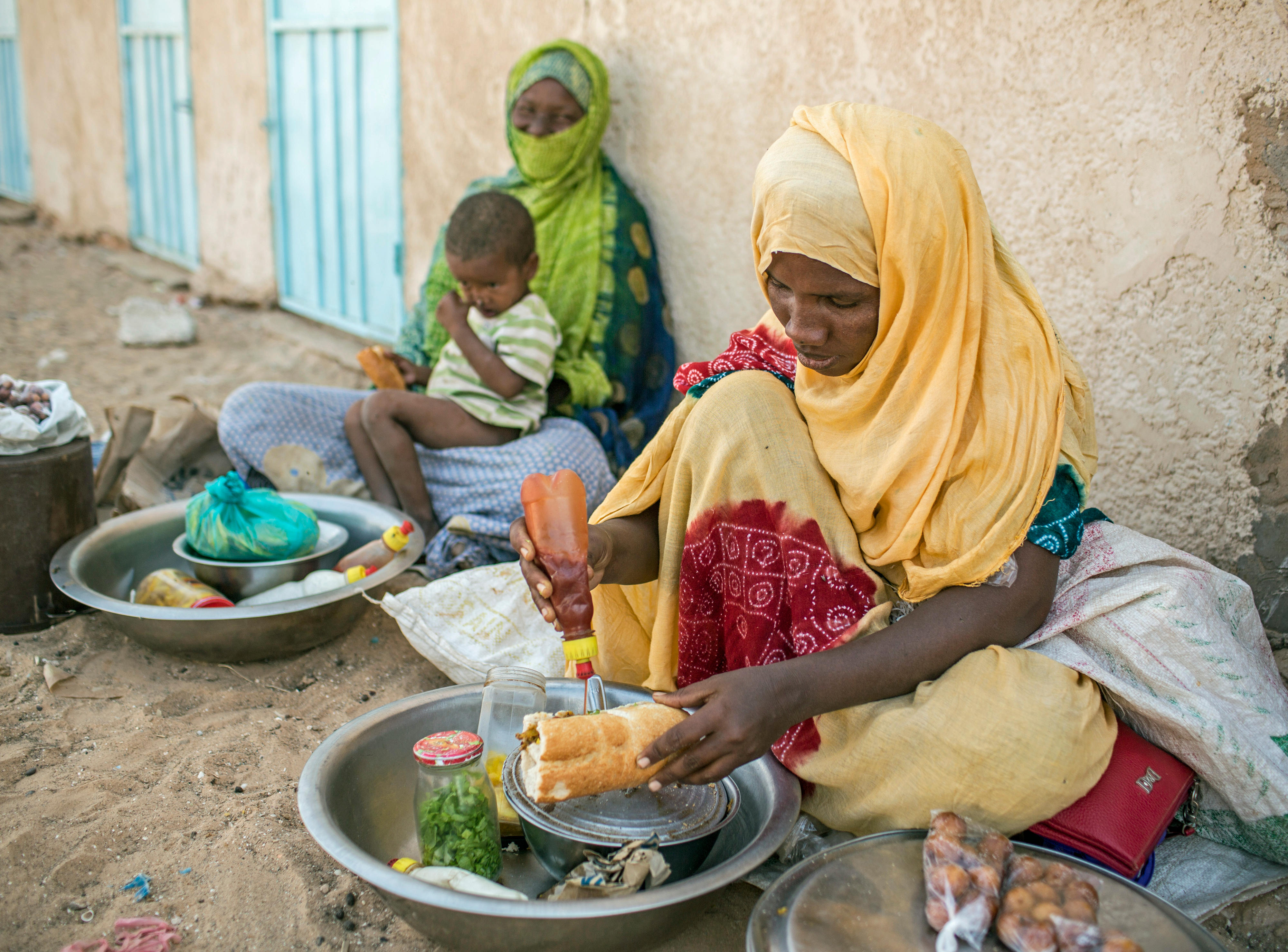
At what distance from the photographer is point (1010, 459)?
5.90 feet

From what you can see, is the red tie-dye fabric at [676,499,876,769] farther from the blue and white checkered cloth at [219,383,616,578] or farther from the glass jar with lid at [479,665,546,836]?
the blue and white checkered cloth at [219,383,616,578]

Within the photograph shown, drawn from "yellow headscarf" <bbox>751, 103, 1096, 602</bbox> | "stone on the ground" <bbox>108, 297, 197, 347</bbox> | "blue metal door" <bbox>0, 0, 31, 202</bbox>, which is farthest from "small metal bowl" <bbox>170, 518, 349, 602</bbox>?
"blue metal door" <bbox>0, 0, 31, 202</bbox>

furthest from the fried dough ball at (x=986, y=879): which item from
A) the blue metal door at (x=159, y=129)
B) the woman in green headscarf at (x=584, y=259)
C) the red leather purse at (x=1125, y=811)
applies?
the blue metal door at (x=159, y=129)

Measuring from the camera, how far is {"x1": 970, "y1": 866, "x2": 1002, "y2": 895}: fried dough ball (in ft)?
4.96

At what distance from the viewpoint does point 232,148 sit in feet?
22.9

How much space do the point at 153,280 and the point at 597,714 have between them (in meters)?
7.51

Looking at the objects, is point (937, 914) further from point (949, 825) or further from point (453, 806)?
point (453, 806)

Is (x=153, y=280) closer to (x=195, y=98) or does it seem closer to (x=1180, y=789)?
(x=195, y=98)

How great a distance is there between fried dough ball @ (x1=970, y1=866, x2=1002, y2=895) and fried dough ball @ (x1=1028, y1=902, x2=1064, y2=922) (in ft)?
0.20

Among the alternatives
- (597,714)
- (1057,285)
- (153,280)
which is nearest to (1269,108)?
(1057,285)

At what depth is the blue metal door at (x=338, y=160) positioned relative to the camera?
18.2 ft

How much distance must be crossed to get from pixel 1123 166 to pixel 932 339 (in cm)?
115

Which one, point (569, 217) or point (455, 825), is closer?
point (455, 825)

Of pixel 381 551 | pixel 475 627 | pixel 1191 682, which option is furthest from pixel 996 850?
pixel 381 551
